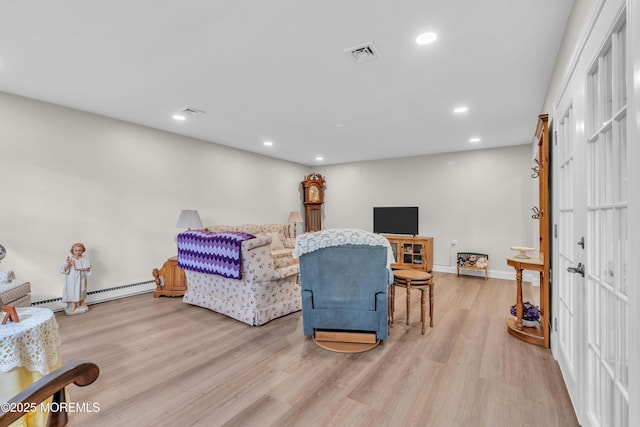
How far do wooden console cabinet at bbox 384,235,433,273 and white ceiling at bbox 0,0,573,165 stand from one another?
241 centimetres

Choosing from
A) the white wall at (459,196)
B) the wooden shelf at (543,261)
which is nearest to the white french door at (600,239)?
the wooden shelf at (543,261)

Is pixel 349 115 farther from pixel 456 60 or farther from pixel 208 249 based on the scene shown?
pixel 208 249

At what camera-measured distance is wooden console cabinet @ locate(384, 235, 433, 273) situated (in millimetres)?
5703

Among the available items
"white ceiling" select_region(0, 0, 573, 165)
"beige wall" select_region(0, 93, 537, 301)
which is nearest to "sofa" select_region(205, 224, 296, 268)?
"beige wall" select_region(0, 93, 537, 301)

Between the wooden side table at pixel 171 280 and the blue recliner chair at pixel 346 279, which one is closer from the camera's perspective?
the blue recliner chair at pixel 346 279

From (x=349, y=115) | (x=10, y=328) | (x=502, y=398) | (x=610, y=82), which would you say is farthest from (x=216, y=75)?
(x=502, y=398)

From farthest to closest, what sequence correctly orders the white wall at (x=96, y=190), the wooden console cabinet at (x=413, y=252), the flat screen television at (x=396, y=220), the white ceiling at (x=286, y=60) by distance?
the flat screen television at (x=396, y=220) → the wooden console cabinet at (x=413, y=252) → the white wall at (x=96, y=190) → the white ceiling at (x=286, y=60)

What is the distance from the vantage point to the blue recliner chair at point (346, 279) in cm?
254

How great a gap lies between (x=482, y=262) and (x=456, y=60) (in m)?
4.08

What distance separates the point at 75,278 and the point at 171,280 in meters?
1.10

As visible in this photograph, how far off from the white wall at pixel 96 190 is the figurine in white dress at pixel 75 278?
240 mm

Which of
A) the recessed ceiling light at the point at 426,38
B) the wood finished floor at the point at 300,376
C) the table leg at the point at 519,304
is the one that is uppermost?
the recessed ceiling light at the point at 426,38

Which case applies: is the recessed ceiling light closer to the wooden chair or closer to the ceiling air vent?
the ceiling air vent

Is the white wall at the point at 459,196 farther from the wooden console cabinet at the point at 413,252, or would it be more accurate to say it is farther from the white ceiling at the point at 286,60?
the white ceiling at the point at 286,60
